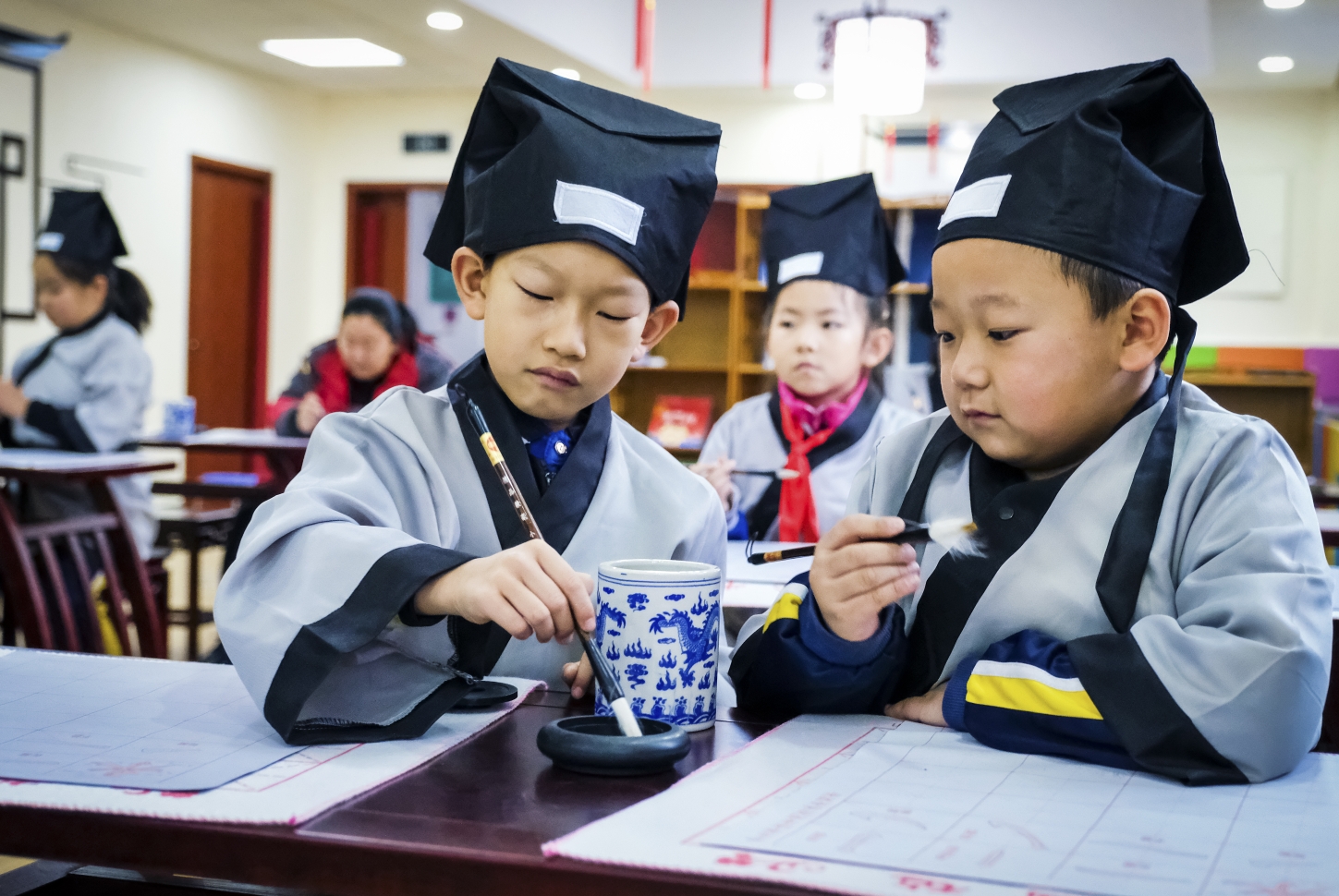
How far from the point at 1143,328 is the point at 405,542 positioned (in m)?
0.65

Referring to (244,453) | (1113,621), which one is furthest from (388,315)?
(1113,621)

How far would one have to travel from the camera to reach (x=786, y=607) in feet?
3.43

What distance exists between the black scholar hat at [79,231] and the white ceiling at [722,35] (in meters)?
2.34

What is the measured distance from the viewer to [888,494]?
1176 millimetres

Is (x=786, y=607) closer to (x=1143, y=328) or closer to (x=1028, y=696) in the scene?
(x=1028, y=696)

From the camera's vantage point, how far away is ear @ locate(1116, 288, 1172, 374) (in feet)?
3.33

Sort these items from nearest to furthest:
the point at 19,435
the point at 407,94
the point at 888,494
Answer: the point at 888,494, the point at 19,435, the point at 407,94

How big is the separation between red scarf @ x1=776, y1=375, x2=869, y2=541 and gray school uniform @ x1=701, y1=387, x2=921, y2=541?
2 centimetres

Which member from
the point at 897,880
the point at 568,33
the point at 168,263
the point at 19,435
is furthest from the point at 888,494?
the point at 168,263

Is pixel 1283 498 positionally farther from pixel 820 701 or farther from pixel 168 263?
pixel 168 263

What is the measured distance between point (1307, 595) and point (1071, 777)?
0.73 feet

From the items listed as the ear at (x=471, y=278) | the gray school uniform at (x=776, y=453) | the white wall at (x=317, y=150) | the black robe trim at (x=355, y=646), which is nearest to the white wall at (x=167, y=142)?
the white wall at (x=317, y=150)

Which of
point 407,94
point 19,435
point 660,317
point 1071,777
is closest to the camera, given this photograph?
point 1071,777

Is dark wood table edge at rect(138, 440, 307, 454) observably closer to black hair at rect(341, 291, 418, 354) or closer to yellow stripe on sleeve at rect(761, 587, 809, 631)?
black hair at rect(341, 291, 418, 354)
